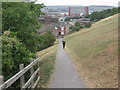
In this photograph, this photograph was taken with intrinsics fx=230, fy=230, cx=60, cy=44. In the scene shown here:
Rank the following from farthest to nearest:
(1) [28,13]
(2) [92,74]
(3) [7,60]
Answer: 1. (2) [92,74]
2. (1) [28,13]
3. (3) [7,60]

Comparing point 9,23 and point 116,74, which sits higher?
point 9,23

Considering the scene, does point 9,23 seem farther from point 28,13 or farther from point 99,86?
point 99,86

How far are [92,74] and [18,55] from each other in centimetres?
509

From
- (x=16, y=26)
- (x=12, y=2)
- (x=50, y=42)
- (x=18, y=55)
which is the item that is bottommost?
→ (x=50, y=42)

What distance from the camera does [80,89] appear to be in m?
9.25

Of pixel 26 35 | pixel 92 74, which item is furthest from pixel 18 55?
pixel 92 74

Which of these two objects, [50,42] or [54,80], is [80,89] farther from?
[50,42]

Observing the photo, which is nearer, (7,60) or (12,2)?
(7,60)

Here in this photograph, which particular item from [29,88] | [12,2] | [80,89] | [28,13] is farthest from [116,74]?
[12,2]

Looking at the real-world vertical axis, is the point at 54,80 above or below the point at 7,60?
below

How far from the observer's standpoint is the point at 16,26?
34.6ft

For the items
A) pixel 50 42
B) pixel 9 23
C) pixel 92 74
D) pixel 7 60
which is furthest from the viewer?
pixel 50 42

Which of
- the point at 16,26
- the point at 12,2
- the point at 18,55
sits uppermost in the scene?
the point at 12,2

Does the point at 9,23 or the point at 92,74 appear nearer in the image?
the point at 9,23
